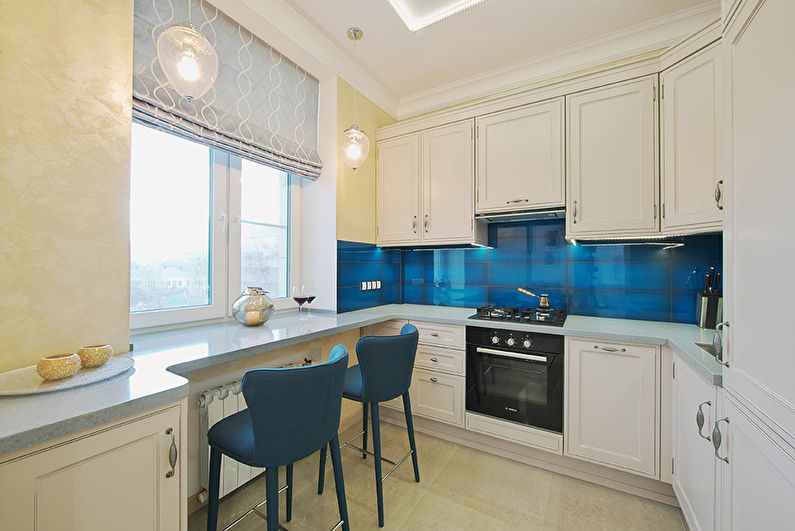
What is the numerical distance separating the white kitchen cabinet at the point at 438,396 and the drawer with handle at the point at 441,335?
229 mm

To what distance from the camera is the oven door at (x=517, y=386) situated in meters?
1.99

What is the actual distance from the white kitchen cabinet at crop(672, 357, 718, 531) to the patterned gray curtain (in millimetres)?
2471

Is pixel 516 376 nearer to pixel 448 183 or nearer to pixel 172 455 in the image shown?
pixel 448 183

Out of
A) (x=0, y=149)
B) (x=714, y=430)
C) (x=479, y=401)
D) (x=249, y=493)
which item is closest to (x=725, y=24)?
(x=714, y=430)

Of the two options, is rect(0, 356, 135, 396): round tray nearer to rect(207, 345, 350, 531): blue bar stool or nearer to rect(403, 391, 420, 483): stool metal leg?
rect(207, 345, 350, 531): blue bar stool

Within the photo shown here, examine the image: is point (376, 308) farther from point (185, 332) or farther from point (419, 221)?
point (185, 332)

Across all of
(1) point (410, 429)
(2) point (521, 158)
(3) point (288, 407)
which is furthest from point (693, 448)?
(2) point (521, 158)

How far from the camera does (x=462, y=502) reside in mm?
1757

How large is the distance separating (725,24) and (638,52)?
1.39 meters

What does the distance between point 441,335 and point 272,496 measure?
150 cm

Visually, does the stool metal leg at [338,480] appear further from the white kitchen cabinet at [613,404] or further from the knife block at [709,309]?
the knife block at [709,309]

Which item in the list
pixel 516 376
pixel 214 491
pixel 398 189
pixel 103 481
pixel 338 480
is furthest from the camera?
pixel 398 189

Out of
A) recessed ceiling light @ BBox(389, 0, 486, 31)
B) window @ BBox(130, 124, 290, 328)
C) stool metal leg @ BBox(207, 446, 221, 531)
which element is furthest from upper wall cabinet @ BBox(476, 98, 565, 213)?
stool metal leg @ BBox(207, 446, 221, 531)

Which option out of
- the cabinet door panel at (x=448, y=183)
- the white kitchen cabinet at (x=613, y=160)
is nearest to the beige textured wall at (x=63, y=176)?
the cabinet door panel at (x=448, y=183)
